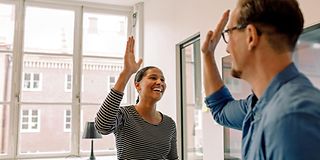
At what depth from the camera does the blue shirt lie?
2.02 feet

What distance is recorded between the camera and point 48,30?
16.3ft

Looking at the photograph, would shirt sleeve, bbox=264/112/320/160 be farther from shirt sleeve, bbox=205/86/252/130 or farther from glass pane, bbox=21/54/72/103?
glass pane, bbox=21/54/72/103

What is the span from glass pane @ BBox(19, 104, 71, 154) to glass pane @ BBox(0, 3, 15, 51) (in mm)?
975

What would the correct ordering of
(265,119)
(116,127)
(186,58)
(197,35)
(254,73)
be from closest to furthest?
1. (265,119)
2. (254,73)
3. (116,127)
4. (197,35)
5. (186,58)

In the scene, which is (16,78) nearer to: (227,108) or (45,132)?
(45,132)

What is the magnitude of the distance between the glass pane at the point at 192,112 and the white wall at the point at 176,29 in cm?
18

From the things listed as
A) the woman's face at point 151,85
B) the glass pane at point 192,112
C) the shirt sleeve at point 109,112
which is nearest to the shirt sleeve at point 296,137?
the shirt sleeve at point 109,112

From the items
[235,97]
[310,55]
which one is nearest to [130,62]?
[310,55]

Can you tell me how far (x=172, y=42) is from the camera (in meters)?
4.03

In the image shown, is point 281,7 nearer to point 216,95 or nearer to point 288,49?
point 288,49

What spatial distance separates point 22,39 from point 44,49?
34 centimetres

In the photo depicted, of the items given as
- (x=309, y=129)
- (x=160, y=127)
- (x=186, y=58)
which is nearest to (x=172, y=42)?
(x=186, y=58)

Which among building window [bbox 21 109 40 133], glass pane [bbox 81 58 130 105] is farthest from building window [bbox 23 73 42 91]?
glass pane [bbox 81 58 130 105]

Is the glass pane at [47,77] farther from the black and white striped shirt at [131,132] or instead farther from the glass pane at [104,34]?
the black and white striped shirt at [131,132]
